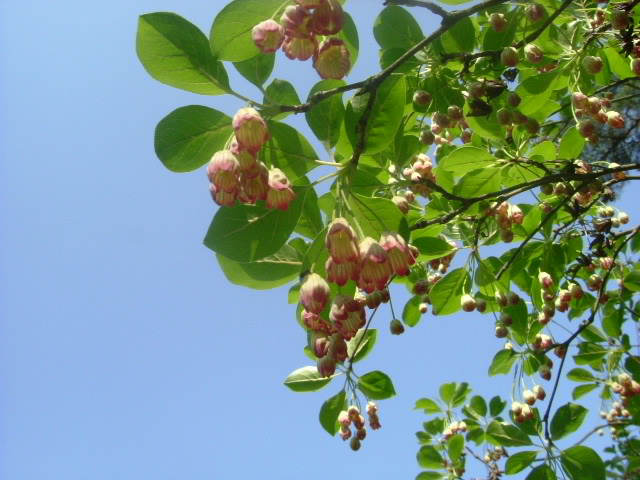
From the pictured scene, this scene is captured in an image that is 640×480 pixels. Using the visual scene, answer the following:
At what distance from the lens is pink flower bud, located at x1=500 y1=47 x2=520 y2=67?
1.94 m

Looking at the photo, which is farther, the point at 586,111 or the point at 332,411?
the point at 332,411

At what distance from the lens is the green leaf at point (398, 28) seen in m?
2.05

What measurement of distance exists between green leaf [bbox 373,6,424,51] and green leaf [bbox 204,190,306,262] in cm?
84

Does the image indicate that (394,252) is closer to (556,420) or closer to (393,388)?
(393,388)

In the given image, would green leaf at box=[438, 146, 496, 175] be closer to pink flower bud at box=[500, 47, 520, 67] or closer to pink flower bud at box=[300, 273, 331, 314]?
pink flower bud at box=[500, 47, 520, 67]

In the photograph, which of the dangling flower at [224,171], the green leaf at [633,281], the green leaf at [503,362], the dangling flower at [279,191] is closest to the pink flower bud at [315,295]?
the dangling flower at [279,191]

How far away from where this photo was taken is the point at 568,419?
10.2ft

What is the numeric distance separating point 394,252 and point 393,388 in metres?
A: 1.33

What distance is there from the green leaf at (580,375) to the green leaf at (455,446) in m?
A: 0.86

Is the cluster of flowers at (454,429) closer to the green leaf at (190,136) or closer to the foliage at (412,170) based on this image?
the foliage at (412,170)

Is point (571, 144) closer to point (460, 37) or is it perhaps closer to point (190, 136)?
point (460, 37)

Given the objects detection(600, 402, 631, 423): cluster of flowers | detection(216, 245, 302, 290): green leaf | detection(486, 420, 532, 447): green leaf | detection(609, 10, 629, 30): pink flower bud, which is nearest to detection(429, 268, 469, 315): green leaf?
detection(216, 245, 302, 290): green leaf

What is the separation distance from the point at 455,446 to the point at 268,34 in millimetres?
3475

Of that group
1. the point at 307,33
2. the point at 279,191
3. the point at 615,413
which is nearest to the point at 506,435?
the point at 615,413
